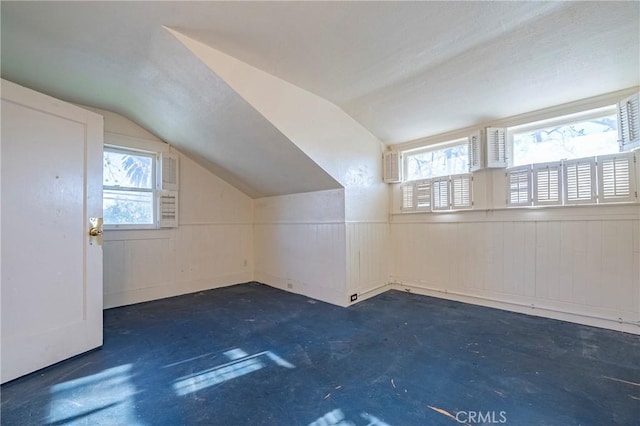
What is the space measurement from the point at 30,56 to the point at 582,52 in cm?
493

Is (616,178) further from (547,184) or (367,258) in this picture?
(367,258)

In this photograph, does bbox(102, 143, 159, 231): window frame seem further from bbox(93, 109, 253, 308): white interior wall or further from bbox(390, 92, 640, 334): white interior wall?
bbox(390, 92, 640, 334): white interior wall

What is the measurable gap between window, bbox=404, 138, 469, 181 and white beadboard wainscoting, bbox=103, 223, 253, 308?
3196 millimetres

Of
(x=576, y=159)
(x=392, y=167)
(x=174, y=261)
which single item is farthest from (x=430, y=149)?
(x=174, y=261)

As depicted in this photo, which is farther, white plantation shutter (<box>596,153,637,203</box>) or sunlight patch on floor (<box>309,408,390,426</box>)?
white plantation shutter (<box>596,153,637,203</box>)

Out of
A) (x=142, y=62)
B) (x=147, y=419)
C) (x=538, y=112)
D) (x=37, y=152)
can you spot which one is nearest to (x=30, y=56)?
(x=142, y=62)

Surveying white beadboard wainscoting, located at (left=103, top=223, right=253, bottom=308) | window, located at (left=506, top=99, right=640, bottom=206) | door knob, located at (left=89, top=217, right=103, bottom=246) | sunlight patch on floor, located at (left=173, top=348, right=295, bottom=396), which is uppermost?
window, located at (left=506, top=99, right=640, bottom=206)

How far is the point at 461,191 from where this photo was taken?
378cm

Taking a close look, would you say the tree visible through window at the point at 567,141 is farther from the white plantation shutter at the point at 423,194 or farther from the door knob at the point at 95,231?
the door knob at the point at 95,231

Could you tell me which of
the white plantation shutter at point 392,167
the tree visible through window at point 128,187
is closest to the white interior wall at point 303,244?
the white plantation shutter at point 392,167

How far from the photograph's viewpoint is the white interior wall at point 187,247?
3787mm

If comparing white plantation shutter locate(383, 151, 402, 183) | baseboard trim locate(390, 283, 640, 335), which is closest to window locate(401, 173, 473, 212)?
white plantation shutter locate(383, 151, 402, 183)

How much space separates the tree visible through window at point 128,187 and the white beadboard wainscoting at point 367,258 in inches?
120

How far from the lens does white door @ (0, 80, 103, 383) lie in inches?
76.0
